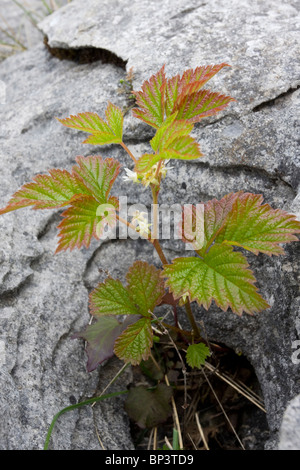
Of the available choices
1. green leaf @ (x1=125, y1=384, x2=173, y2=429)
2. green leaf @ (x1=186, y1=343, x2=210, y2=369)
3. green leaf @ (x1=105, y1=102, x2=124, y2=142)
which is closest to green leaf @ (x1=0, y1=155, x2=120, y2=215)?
green leaf @ (x1=105, y1=102, x2=124, y2=142)

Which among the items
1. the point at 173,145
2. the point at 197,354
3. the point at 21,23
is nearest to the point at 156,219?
the point at 173,145

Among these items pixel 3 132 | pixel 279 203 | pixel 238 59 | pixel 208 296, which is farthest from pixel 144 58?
pixel 208 296

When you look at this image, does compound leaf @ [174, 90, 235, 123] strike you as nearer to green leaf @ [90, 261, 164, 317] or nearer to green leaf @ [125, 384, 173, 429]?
green leaf @ [90, 261, 164, 317]

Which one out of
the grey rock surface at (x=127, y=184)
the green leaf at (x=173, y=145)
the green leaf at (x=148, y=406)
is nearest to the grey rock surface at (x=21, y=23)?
the grey rock surface at (x=127, y=184)

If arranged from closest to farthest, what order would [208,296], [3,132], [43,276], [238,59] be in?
[208,296] → [43,276] → [238,59] → [3,132]

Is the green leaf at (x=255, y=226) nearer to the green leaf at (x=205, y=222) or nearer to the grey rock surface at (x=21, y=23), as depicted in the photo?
the green leaf at (x=205, y=222)

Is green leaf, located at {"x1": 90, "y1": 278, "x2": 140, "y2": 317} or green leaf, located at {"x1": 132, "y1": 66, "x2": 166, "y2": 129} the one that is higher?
green leaf, located at {"x1": 132, "y1": 66, "x2": 166, "y2": 129}
